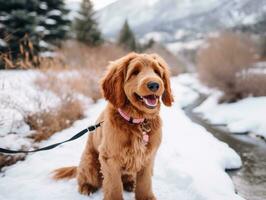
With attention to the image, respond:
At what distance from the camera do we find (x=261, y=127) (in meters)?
10.6

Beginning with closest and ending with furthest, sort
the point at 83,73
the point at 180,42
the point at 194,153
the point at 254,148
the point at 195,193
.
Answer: the point at 195,193, the point at 194,153, the point at 254,148, the point at 83,73, the point at 180,42

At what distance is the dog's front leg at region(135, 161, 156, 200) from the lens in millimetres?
3617

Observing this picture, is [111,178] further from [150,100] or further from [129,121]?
[150,100]

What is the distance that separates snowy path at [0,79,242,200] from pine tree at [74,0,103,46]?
19643 millimetres

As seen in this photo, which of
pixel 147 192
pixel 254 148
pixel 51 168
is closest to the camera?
pixel 147 192

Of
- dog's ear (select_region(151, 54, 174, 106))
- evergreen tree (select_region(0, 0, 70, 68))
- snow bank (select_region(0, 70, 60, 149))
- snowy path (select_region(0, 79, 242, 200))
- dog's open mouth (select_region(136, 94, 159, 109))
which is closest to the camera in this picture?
dog's open mouth (select_region(136, 94, 159, 109))

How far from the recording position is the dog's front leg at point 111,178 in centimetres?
336

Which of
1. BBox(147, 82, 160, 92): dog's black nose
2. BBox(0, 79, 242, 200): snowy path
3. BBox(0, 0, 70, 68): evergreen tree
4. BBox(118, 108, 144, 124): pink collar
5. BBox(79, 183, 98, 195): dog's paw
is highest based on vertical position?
BBox(0, 0, 70, 68): evergreen tree

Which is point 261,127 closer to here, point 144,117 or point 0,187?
point 144,117

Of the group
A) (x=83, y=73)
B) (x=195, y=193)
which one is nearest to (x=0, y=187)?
(x=195, y=193)

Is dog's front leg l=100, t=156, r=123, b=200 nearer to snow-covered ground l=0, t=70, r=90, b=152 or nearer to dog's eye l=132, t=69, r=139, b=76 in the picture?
dog's eye l=132, t=69, r=139, b=76

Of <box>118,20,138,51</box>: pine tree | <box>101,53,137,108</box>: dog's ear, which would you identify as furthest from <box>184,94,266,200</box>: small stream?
<box>118,20,138,51</box>: pine tree

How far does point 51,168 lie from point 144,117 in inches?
99.9

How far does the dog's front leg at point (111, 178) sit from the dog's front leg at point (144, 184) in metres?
0.31
